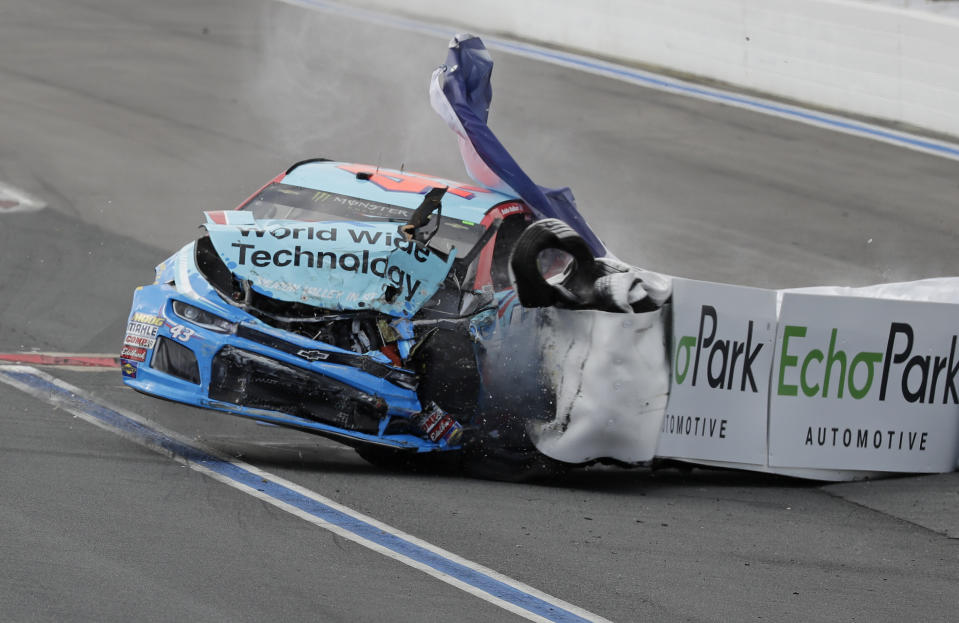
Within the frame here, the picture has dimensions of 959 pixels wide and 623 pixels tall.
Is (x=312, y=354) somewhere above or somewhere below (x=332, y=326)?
below

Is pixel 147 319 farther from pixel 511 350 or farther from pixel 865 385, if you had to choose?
pixel 865 385

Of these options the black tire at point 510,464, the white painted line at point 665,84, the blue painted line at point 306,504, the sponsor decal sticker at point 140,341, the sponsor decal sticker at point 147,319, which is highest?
the white painted line at point 665,84

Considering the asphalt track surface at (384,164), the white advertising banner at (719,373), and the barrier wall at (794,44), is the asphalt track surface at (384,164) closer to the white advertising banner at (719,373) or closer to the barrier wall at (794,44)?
the white advertising banner at (719,373)

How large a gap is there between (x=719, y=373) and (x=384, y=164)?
7.81 metres

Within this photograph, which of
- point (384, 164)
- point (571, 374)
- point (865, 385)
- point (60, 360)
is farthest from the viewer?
point (384, 164)

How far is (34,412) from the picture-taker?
8.05 metres

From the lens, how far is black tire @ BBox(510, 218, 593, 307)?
7250 millimetres

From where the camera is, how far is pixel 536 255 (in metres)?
7.26

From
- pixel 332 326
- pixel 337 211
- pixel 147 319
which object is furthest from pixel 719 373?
pixel 147 319

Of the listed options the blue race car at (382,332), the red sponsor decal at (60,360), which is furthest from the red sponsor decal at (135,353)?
the red sponsor decal at (60,360)

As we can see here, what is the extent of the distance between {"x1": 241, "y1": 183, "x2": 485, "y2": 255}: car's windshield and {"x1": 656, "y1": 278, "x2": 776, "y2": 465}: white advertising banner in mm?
1327

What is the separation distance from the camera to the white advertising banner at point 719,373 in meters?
7.54

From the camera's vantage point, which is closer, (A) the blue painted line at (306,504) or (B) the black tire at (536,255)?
(A) the blue painted line at (306,504)

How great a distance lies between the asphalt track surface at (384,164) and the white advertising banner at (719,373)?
31 centimetres
